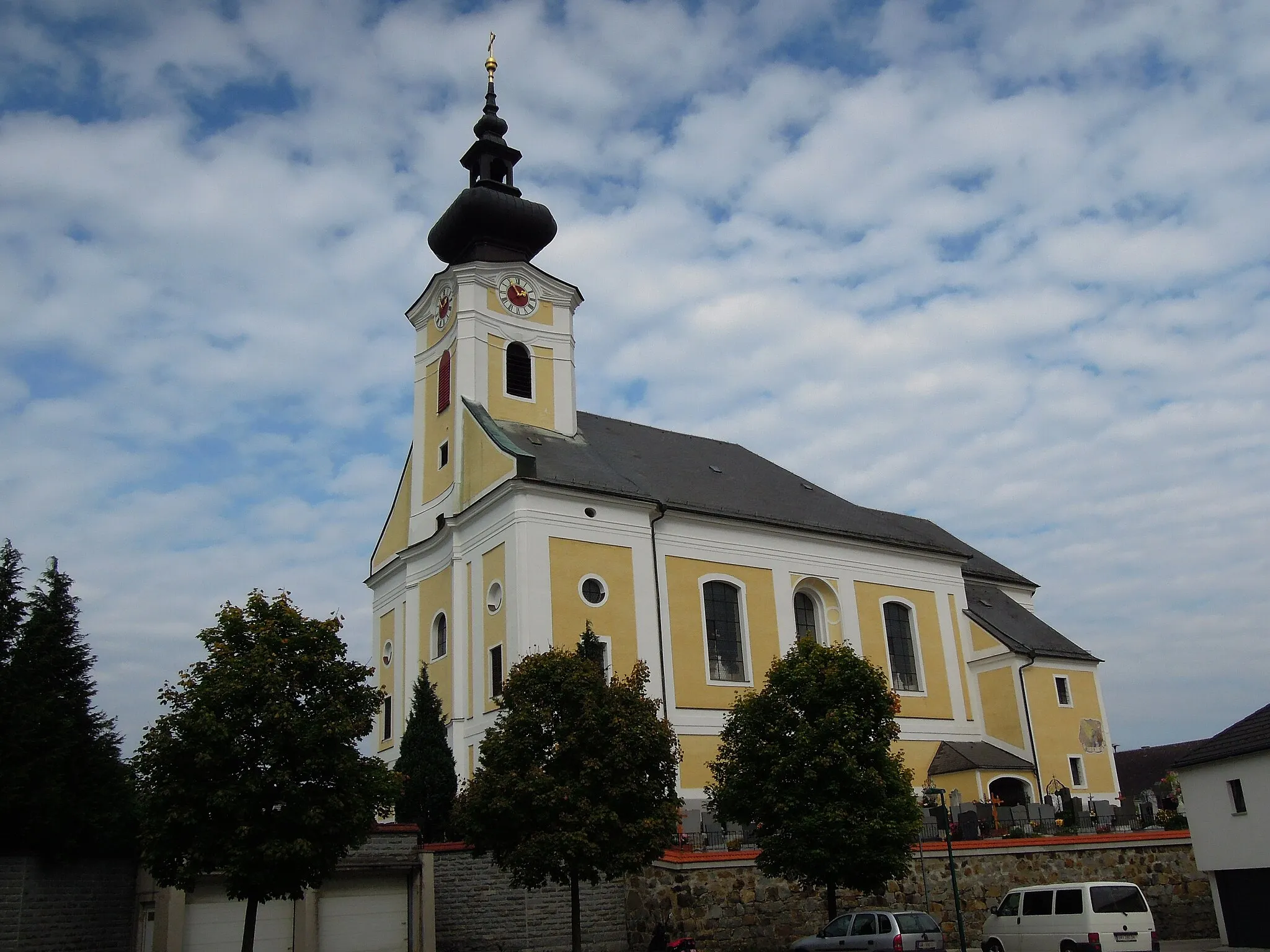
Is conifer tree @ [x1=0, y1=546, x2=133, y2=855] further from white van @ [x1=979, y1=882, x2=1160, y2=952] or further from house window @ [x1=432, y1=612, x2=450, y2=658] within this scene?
white van @ [x1=979, y1=882, x2=1160, y2=952]

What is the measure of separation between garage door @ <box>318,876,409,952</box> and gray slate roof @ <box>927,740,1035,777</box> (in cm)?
1922

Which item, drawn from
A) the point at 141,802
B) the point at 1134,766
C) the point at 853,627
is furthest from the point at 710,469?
the point at 1134,766

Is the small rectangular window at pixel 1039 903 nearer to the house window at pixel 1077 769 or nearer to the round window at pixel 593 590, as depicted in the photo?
the round window at pixel 593 590

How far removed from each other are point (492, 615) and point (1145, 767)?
5209cm

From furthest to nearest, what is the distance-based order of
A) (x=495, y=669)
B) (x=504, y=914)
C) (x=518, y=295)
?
(x=518, y=295) < (x=495, y=669) < (x=504, y=914)

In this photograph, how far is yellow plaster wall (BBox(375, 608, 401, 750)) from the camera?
1384 inches

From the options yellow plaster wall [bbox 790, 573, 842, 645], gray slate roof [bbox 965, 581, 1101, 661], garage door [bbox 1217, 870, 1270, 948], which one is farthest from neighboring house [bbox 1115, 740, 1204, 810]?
garage door [bbox 1217, 870, 1270, 948]

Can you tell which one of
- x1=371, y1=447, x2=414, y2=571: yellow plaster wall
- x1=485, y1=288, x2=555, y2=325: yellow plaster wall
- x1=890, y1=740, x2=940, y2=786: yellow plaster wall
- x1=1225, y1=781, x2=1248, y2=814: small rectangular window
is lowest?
x1=1225, y1=781, x2=1248, y2=814: small rectangular window

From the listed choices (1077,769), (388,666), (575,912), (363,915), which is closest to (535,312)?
(388,666)

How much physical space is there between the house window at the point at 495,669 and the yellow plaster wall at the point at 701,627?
502cm

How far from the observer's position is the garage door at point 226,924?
832 inches

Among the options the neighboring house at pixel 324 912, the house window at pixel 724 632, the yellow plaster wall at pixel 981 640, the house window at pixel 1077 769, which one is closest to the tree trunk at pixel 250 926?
the neighboring house at pixel 324 912

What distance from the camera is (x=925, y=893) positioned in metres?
25.2

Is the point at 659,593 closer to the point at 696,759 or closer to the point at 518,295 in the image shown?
the point at 696,759
